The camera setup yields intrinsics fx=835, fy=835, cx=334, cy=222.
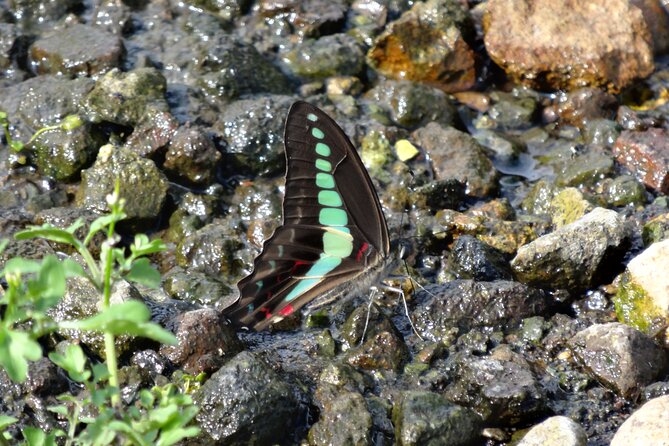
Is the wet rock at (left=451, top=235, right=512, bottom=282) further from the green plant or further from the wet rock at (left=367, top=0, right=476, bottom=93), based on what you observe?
the green plant

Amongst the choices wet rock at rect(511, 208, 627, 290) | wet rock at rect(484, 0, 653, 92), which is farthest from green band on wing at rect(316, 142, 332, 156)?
wet rock at rect(484, 0, 653, 92)

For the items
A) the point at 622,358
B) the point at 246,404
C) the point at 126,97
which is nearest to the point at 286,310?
the point at 246,404

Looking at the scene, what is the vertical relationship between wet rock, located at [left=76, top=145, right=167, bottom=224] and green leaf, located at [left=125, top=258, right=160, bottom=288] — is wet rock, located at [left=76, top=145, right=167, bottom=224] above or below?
below

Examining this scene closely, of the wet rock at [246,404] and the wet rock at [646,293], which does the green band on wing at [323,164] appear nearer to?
the wet rock at [246,404]

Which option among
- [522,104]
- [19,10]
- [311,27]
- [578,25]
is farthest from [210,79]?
[578,25]

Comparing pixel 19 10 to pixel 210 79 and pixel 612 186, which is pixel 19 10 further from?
pixel 612 186

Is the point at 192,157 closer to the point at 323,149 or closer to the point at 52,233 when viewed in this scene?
the point at 323,149

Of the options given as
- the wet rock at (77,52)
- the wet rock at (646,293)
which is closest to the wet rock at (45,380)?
the wet rock at (77,52)
